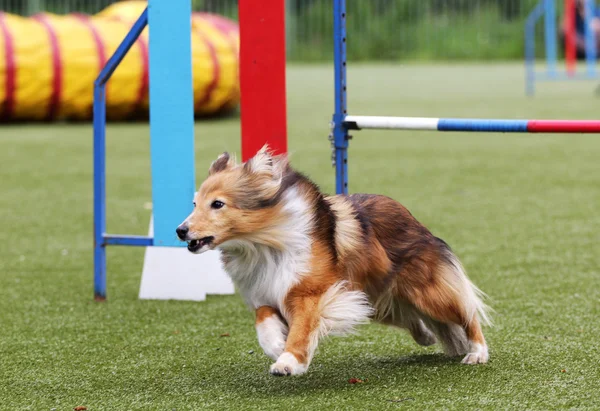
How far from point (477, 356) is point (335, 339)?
632 mm

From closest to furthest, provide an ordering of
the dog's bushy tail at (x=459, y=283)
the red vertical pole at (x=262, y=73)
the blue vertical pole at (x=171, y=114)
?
1. the dog's bushy tail at (x=459, y=283)
2. the red vertical pole at (x=262, y=73)
3. the blue vertical pole at (x=171, y=114)

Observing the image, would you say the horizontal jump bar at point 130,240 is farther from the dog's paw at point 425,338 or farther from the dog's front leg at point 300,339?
the dog's front leg at point 300,339

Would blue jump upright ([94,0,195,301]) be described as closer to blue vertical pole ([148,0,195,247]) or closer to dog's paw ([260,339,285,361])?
blue vertical pole ([148,0,195,247])

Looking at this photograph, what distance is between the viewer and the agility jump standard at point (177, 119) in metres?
4.20

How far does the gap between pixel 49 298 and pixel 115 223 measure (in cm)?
181

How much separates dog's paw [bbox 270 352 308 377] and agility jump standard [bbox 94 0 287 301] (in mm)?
1417

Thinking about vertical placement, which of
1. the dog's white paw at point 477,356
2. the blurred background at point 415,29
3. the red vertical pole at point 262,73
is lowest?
the dog's white paw at point 477,356

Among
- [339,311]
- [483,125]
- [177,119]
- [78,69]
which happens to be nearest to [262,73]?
[177,119]

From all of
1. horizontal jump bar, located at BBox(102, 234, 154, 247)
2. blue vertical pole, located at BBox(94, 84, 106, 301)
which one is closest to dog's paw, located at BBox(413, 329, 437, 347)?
horizontal jump bar, located at BBox(102, 234, 154, 247)

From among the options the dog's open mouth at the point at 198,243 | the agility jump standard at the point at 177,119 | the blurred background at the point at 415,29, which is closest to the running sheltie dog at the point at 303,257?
the dog's open mouth at the point at 198,243

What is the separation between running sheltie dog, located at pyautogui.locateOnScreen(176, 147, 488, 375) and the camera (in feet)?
10.2

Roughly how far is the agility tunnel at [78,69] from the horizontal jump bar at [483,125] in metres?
7.73

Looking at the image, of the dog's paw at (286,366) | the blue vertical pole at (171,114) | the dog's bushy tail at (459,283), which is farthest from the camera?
the blue vertical pole at (171,114)

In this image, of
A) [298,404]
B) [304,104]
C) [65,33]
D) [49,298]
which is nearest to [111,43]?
[65,33]
